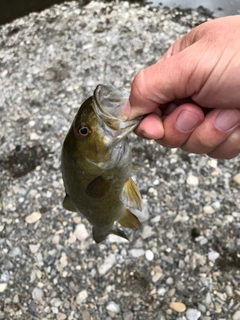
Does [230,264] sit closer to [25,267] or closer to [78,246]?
[78,246]

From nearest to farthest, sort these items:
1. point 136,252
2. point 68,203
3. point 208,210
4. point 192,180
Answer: point 68,203, point 136,252, point 208,210, point 192,180

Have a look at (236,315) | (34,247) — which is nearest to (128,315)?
(236,315)

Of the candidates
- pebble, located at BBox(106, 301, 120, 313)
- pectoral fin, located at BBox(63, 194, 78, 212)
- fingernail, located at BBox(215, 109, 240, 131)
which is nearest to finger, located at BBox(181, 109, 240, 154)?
fingernail, located at BBox(215, 109, 240, 131)

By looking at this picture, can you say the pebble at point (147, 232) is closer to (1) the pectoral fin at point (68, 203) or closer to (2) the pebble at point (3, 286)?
(2) the pebble at point (3, 286)

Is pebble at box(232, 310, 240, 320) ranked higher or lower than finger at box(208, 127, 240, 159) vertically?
lower

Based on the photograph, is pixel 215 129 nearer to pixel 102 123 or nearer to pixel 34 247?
pixel 102 123

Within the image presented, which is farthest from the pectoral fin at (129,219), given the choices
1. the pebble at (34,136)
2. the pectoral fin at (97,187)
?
the pebble at (34,136)

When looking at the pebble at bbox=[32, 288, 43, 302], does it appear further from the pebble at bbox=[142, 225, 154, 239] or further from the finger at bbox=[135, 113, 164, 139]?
the finger at bbox=[135, 113, 164, 139]
